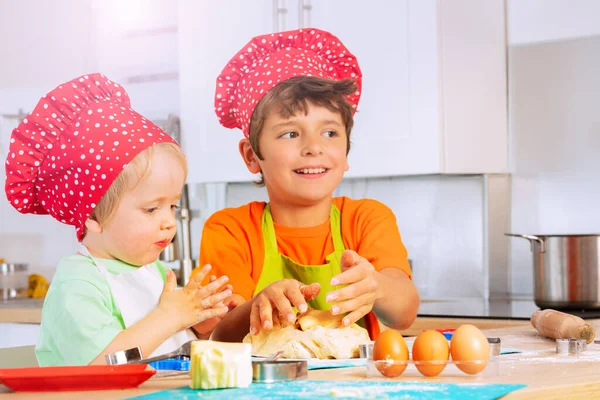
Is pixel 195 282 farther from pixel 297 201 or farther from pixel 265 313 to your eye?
pixel 297 201

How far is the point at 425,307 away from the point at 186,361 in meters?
1.37

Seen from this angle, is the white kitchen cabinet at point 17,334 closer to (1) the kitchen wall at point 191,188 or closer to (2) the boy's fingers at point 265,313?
(1) the kitchen wall at point 191,188

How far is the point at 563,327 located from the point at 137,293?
0.57 m

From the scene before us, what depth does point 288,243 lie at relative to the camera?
1.42 meters

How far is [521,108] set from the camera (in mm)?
2529

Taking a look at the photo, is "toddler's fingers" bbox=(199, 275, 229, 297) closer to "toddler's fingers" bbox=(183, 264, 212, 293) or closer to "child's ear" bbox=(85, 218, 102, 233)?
"toddler's fingers" bbox=(183, 264, 212, 293)

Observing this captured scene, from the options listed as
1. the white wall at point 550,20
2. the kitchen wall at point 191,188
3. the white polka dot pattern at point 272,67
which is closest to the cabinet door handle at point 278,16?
the kitchen wall at point 191,188

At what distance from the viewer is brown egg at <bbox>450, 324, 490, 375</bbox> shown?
856mm

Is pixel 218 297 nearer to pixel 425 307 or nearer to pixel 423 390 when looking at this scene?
pixel 423 390

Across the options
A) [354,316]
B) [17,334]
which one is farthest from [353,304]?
[17,334]

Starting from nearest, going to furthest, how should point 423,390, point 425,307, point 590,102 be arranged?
point 423,390, point 425,307, point 590,102

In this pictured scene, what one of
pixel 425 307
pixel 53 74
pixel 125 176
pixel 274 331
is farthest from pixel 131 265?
pixel 53 74

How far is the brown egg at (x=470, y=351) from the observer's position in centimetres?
86

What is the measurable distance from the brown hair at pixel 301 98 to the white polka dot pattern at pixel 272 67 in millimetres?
17
